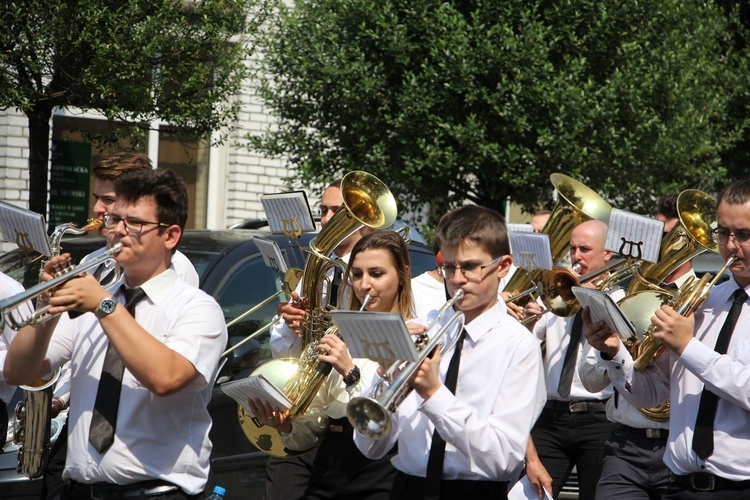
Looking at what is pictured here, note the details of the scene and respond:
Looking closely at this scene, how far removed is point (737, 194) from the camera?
4023mm

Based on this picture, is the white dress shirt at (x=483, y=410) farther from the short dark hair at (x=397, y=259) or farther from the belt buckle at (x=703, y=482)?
the short dark hair at (x=397, y=259)

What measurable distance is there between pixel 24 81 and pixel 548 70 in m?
5.40

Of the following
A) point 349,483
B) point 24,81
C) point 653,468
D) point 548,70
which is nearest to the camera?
point 349,483

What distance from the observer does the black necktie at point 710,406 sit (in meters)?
3.96

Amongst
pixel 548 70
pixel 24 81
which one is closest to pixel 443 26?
pixel 548 70

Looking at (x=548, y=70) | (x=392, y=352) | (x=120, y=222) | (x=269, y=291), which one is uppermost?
(x=548, y=70)

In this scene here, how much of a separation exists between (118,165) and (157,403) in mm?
2031

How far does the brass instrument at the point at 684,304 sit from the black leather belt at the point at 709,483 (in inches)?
18.5

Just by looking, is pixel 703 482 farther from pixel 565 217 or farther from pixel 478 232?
pixel 565 217

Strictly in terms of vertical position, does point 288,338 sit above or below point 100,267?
below

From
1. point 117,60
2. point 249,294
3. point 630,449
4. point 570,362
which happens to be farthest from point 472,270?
point 117,60

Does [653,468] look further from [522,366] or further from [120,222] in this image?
[120,222]

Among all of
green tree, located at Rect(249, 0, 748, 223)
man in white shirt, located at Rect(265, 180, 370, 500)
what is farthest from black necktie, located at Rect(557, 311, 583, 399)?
green tree, located at Rect(249, 0, 748, 223)

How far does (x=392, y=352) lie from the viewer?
3279mm
